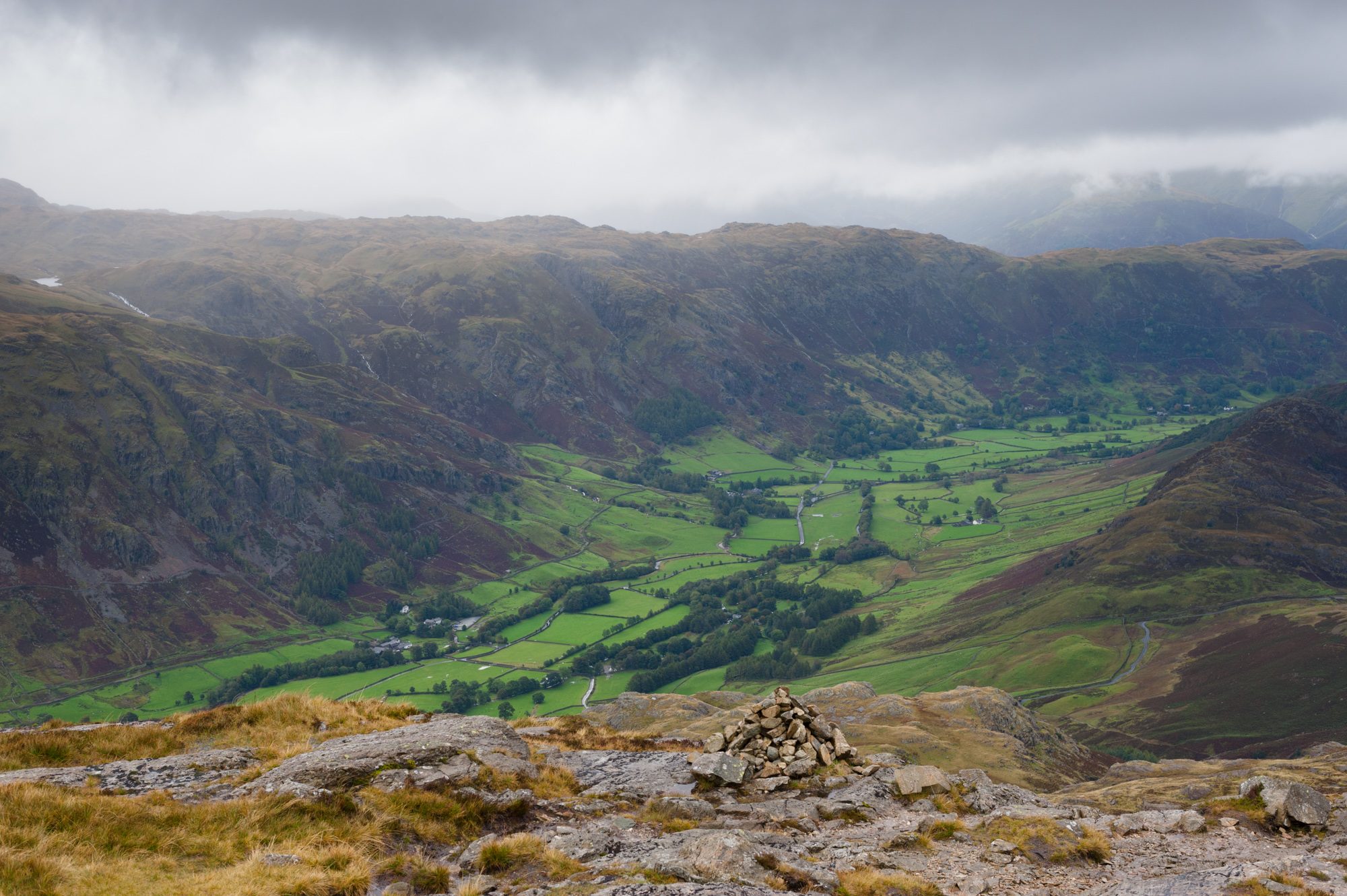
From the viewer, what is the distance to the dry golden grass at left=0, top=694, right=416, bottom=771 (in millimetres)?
24406

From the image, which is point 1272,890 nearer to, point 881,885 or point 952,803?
point 881,885

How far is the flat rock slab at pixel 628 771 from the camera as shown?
27703 millimetres

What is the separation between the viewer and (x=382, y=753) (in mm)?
24094

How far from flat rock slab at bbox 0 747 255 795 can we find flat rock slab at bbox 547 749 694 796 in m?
11.3

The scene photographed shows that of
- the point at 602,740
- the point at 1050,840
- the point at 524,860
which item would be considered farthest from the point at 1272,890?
the point at 602,740

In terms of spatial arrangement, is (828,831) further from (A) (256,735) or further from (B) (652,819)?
(A) (256,735)

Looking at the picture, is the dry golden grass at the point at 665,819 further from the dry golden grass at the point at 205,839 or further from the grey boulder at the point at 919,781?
the grey boulder at the point at 919,781

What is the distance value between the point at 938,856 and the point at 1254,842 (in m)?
10.6

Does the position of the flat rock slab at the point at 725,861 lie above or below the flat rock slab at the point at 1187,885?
above

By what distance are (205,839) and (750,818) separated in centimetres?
1572

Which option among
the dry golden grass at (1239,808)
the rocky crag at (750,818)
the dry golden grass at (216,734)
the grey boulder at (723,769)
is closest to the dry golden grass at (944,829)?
the rocky crag at (750,818)

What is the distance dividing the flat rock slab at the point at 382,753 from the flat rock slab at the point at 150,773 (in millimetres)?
1875

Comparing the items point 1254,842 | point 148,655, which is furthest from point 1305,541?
point 148,655

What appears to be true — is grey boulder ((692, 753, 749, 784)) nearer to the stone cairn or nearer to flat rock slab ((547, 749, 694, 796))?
the stone cairn
